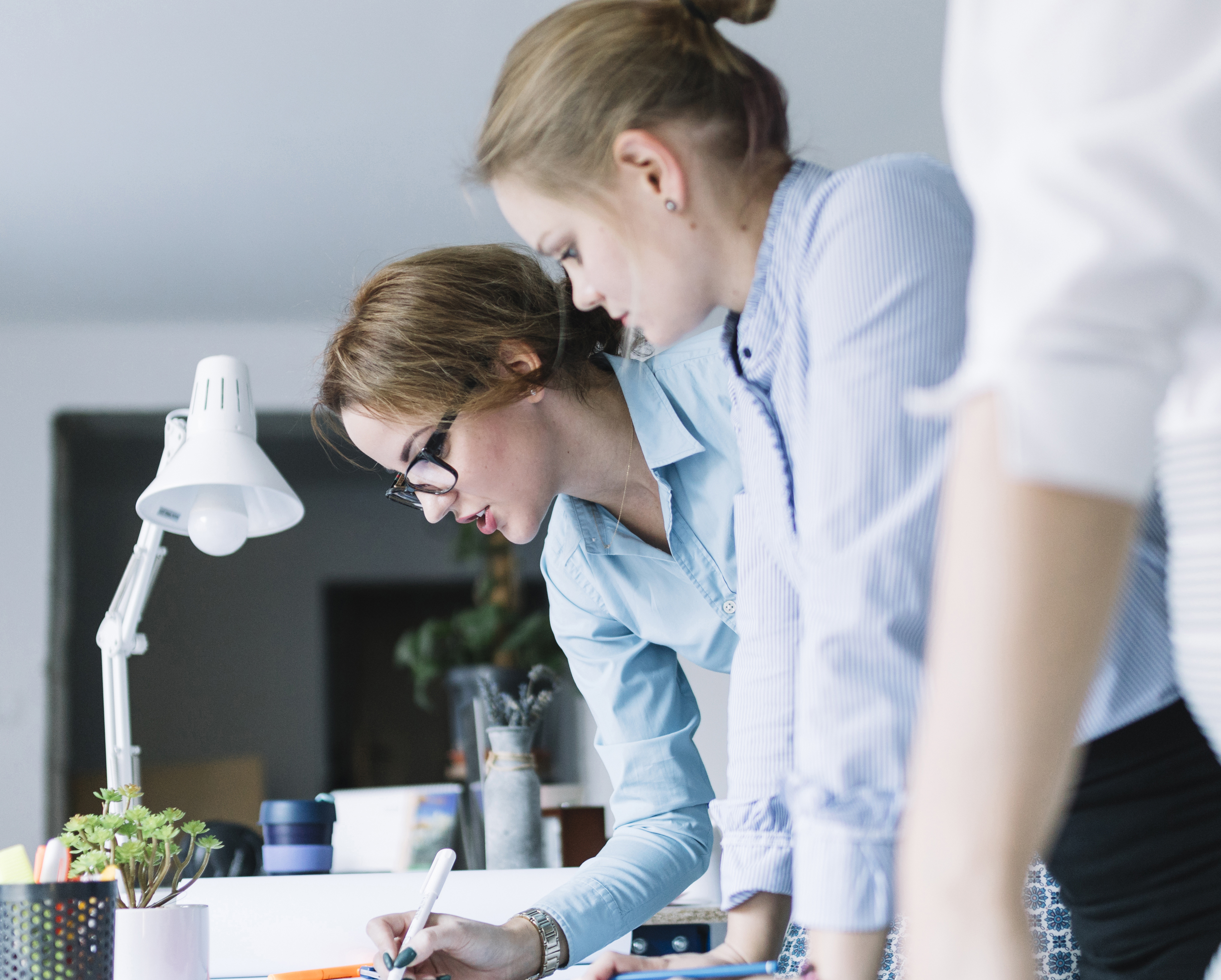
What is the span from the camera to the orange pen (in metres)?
1.09

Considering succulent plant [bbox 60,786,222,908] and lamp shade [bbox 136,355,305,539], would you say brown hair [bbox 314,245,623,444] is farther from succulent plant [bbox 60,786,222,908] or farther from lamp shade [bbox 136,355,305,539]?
succulent plant [bbox 60,786,222,908]

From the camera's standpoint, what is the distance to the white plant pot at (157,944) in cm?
104

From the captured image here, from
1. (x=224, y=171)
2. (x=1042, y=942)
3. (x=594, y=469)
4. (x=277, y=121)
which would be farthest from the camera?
(x=224, y=171)

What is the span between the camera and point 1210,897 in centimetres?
61

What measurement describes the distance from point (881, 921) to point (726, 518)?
0.74 m

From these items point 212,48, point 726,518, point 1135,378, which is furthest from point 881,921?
point 212,48

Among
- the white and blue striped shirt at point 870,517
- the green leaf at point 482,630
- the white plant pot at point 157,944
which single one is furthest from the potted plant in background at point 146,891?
the green leaf at point 482,630

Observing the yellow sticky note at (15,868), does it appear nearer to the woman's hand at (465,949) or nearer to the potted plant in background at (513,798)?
the woman's hand at (465,949)

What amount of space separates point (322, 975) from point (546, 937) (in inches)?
8.8

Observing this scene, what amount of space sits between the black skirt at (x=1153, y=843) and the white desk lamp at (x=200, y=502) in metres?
1.01

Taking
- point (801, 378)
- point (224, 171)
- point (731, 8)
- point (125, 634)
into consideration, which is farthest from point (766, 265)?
point (224, 171)

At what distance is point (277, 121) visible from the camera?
273cm

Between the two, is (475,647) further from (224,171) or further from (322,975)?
(322,975)

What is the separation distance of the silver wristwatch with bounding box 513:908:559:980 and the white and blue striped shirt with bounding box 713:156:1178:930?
1.93ft
